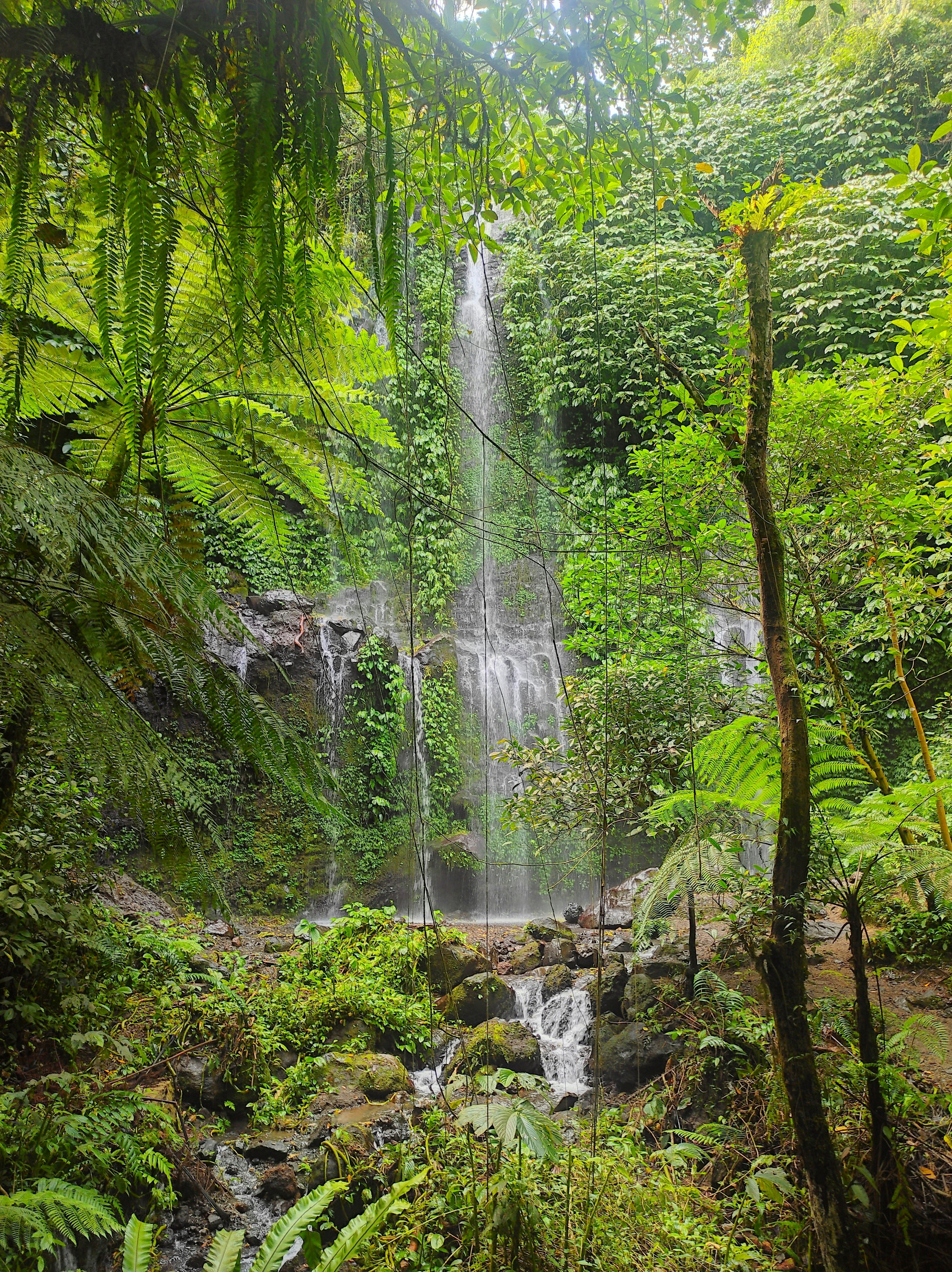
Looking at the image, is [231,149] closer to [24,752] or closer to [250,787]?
[24,752]

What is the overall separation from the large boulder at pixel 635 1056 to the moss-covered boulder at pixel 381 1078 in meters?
1.02

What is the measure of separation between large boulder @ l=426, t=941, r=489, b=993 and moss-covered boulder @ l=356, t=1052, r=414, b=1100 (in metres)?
0.98

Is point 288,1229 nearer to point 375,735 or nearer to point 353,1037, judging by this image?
point 353,1037

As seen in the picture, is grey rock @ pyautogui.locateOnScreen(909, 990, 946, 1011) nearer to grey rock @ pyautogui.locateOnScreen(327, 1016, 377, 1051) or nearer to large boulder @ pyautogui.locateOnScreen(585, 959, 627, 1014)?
large boulder @ pyautogui.locateOnScreen(585, 959, 627, 1014)

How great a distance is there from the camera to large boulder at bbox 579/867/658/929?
567 cm

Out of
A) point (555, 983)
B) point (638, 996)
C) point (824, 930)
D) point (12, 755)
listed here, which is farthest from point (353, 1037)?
point (12, 755)

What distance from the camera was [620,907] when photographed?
5.94 metres

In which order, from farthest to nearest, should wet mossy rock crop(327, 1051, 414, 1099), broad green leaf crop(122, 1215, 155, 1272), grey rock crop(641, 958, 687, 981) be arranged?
grey rock crop(641, 958, 687, 981), wet mossy rock crop(327, 1051, 414, 1099), broad green leaf crop(122, 1215, 155, 1272)

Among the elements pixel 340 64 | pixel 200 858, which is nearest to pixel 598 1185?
pixel 200 858

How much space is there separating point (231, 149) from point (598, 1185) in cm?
285

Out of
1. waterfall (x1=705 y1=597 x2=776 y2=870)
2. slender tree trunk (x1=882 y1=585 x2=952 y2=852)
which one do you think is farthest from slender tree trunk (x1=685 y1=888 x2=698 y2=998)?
slender tree trunk (x1=882 y1=585 x2=952 y2=852)

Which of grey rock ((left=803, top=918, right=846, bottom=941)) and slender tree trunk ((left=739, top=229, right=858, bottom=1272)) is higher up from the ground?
slender tree trunk ((left=739, top=229, right=858, bottom=1272))

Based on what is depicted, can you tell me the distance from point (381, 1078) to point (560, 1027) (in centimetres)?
151

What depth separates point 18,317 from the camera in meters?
1.08
